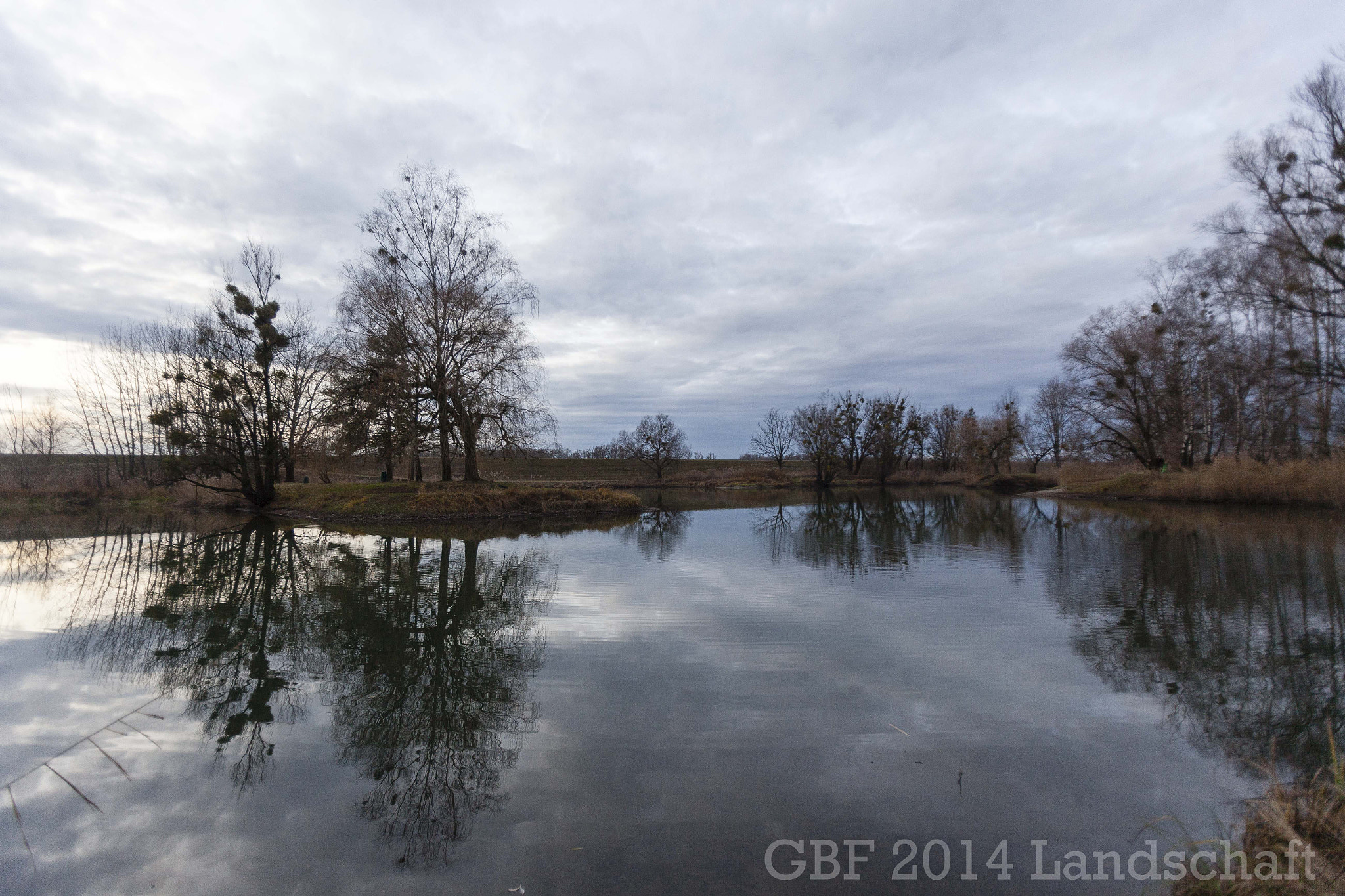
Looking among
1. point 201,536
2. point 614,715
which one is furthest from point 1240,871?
point 201,536

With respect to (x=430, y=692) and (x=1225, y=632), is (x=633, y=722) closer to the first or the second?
(x=430, y=692)

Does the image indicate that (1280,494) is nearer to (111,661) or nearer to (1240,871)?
(1240,871)

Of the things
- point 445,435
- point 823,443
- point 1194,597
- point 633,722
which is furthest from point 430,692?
point 823,443

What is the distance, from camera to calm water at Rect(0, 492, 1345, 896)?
127 inches

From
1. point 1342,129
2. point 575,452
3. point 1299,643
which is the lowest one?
point 1299,643

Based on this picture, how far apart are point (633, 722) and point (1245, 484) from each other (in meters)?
28.5

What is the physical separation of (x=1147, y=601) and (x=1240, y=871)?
734 cm

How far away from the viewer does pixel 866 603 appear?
8812 millimetres

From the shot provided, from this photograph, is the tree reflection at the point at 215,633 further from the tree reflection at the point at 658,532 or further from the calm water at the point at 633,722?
the tree reflection at the point at 658,532

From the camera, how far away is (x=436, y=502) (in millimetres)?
21906

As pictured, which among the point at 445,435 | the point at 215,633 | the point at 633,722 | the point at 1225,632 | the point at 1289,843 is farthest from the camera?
the point at 445,435

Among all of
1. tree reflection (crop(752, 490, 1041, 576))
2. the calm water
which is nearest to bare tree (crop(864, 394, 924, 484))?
tree reflection (crop(752, 490, 1041, 576))

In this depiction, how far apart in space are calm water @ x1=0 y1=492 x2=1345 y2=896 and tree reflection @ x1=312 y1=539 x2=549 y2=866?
3 cm

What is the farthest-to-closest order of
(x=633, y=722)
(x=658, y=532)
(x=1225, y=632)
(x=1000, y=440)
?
(x=1000, y=440), (x=658, y=532), (x=1225, y=632), (x=633, y=722)
